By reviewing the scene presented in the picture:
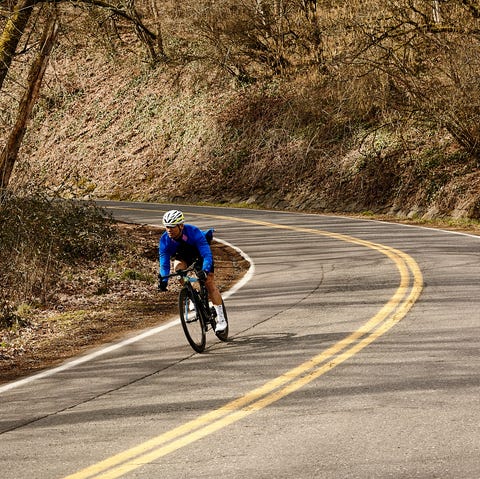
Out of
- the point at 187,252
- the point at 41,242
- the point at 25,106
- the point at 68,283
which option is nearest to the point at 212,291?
the point at 187,252

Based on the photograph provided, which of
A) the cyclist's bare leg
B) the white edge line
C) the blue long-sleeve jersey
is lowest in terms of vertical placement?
the white edge line

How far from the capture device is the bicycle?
10094 millimetres

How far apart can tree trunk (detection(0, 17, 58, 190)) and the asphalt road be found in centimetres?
939

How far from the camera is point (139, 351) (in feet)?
34.1

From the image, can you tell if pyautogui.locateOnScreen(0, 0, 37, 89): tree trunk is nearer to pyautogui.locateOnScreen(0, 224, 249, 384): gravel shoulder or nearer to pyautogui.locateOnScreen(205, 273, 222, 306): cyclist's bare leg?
pyautogui.locateOnScreen(0, 224, 249, 384): gravel shoulder

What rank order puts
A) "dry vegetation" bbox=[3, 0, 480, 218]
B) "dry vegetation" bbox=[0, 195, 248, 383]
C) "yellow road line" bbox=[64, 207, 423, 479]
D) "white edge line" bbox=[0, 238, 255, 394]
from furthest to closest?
"dry vegetation" bbox=[3, 0, 480, 218] < "dry vegetation" bbox=[0, 195, 248, 383] < "white edge line" bbox=[0, 238, 255, 394] < "yellow road line" bbox=[64, 207, 423, 479]

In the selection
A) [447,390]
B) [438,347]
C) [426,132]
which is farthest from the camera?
[426,132]

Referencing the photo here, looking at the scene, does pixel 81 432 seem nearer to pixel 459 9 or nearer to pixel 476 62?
pixel 476 62

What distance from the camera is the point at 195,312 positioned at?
1038cm

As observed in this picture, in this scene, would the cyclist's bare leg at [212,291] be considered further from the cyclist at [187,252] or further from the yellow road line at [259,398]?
the yellow road line at [259,398]

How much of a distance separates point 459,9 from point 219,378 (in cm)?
2516

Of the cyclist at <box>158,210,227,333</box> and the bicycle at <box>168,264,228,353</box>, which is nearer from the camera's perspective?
the bicycle at <box>168,264,228,353</box>

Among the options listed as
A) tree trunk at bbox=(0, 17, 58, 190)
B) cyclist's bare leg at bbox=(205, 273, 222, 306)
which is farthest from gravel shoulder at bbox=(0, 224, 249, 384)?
tree trunk at bbox=(0, 17, 58, 190)

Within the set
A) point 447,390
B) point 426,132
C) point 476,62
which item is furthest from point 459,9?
point 447,390
